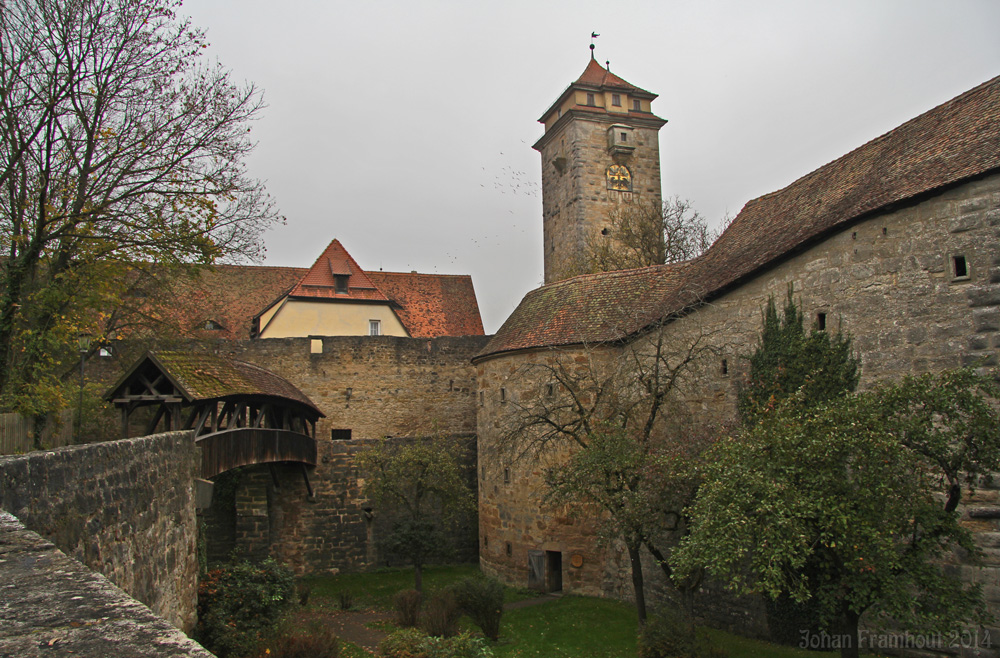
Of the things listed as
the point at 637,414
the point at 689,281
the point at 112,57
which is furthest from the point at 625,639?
the point at 112,57

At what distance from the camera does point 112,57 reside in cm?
1237

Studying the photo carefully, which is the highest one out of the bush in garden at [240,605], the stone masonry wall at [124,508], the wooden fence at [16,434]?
the wooden fence at [16,434]

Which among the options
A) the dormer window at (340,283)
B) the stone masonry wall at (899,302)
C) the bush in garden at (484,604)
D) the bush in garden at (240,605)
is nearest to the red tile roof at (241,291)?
the dormer window at (340,283)

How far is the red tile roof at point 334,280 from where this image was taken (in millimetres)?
27109

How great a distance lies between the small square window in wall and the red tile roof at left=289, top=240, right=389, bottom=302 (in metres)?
21.4

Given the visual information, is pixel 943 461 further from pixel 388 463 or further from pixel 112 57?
pixel 112 57

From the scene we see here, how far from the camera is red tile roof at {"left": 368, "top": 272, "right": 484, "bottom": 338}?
2892cm

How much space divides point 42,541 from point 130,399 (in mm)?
9703

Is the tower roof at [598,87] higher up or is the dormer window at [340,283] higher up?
the tower roof at [598,87]

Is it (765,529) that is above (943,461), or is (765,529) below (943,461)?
below

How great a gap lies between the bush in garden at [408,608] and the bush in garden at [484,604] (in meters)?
1.15

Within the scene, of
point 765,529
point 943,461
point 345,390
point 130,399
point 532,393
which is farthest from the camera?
point 345,390

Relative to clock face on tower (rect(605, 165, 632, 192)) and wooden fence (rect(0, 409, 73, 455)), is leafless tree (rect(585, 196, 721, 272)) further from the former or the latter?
wooden fence (rect(0, 409, 73, 455))

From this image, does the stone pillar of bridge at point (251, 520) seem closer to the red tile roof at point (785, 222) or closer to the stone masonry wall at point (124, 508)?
the red tile roof at point (785, 222)
